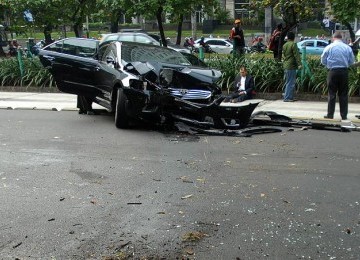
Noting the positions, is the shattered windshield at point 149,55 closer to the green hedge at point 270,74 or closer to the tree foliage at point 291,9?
the green hedge at point 270,74

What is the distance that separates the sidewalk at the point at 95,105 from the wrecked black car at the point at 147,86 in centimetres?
186

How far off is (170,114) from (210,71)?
2.02 m

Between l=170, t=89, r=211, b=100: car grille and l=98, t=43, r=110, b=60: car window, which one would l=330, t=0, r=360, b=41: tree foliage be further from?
l=98, t=43, r=110, b=60: car window

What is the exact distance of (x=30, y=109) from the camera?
13.0 metres

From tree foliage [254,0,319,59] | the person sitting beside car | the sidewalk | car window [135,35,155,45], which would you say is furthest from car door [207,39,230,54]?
the person sitting beside car

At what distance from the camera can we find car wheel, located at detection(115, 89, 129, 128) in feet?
30.7

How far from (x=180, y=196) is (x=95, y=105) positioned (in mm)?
8010

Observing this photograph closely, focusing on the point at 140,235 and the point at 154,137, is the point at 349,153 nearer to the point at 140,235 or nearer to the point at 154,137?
the point at 154,137

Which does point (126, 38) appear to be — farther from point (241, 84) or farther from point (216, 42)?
point (216, 42)

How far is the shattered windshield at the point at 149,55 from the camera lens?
1042 centimetres

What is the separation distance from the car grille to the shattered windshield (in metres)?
1.26

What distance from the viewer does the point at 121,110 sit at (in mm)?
9445

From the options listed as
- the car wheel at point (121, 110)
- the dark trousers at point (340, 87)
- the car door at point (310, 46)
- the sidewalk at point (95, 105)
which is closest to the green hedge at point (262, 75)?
the sidewalk at point (95, 105)

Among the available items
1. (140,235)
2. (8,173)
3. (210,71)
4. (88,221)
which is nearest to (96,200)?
(88,221)
